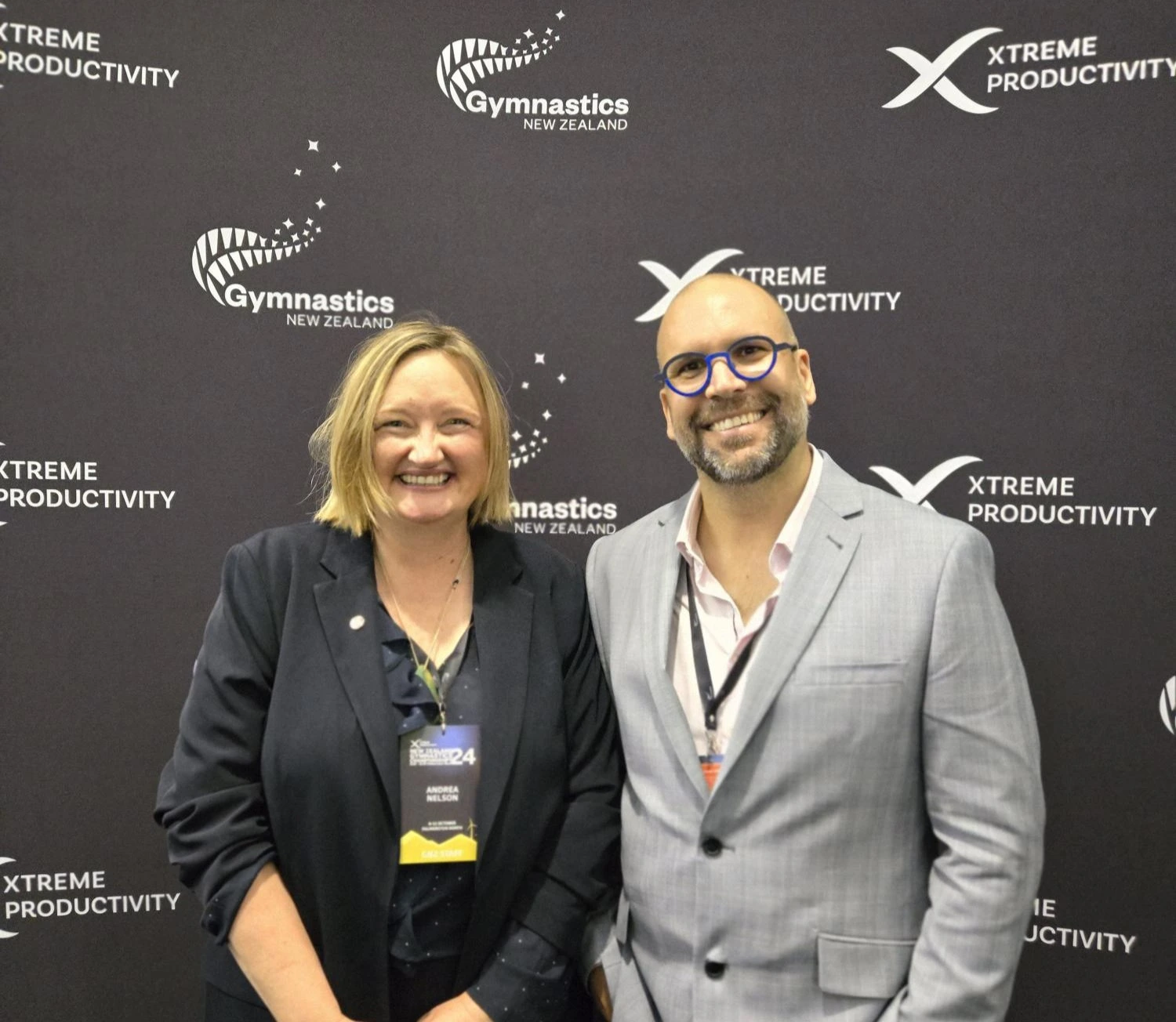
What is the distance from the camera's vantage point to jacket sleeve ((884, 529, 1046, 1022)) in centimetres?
182

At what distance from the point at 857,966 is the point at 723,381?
3.77 ft

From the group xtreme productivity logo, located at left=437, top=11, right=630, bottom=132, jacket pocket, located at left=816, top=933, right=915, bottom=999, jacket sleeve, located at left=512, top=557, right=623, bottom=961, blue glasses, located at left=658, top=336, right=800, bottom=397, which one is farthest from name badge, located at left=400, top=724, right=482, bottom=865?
xtreme productivity logo, located at left=437, top=11, right=630, bottom=132

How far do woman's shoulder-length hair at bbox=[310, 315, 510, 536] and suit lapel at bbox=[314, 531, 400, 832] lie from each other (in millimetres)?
75

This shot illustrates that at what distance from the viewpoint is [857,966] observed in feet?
6.21

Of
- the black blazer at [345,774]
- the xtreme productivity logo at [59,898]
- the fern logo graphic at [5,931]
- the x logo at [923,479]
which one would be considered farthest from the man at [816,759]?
the fern logo graphic at [5,931]

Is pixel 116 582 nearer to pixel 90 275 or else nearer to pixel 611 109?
pixel 90 275

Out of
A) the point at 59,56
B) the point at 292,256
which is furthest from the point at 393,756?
the point at 59,56

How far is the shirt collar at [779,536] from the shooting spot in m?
2.07

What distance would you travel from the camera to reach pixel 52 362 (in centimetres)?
278

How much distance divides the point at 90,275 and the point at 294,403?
2.09 feet

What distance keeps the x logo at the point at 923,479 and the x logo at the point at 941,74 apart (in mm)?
911

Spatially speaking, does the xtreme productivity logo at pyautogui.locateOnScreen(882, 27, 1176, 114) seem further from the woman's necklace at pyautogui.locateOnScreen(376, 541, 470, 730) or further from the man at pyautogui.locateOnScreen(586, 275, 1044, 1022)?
the woman's necklace at pyautogui.locateOnScreen(376, 541, 470, 730)

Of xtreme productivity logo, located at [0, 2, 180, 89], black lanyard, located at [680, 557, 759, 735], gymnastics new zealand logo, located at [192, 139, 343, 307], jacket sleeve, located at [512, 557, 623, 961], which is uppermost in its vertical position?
xtreme productivity logo, located at [0, 2, 180, 89]

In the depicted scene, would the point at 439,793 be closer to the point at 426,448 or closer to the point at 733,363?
the point at 426,448
